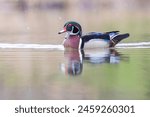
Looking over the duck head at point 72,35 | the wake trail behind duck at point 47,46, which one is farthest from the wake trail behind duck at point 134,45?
the duck head at point 72,35

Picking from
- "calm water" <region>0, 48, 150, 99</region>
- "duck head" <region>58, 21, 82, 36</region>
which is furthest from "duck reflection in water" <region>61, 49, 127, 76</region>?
"duck head" <region>58, 21, 82, 36</region>

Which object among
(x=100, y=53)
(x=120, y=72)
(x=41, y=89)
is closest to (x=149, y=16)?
(x=100, y=53)

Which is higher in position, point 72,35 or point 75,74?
point 72,35

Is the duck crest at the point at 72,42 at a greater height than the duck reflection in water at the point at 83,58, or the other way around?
the duck crest at the point at 72,42

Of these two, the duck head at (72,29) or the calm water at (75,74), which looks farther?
the duck head at (72,29)

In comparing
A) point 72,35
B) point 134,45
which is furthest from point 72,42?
point 134,45

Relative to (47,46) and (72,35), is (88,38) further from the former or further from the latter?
(47,46)

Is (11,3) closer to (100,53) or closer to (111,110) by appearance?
(100,53)

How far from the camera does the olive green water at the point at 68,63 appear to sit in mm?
1635

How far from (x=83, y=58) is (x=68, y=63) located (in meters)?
0.11

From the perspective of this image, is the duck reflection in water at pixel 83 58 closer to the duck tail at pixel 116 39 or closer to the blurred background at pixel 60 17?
the duck tail at pixel 116 39

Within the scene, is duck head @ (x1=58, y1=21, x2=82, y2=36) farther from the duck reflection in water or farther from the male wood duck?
the duck reflection in water

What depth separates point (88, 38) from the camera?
84.5 inches

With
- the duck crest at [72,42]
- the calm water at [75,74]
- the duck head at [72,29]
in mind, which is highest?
the duck head at [72,29]
